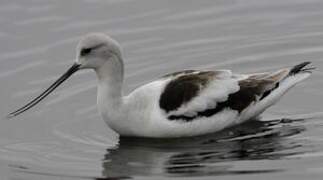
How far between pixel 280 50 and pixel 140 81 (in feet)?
7.57

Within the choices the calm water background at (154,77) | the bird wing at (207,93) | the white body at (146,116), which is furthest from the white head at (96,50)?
the calm water background at (154,77)

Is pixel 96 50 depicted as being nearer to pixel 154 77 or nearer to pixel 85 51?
pixel 85 51

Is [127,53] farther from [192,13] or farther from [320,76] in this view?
[320,76]

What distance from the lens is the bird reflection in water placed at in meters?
12.7

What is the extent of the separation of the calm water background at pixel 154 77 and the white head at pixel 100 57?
2.89 ft

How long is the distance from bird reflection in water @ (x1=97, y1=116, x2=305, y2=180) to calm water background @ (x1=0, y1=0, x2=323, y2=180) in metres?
0.01

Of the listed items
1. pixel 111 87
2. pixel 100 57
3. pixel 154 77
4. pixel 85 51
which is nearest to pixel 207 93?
pixel 111 87

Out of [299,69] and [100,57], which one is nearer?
[100,57]

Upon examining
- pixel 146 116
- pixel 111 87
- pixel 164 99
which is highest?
pixel 111 87

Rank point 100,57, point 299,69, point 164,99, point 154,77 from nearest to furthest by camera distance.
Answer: point 164,99
point 100,57
point 299,69
point 154,77

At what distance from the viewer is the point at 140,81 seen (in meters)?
15.8

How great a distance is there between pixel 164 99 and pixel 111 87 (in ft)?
2.39

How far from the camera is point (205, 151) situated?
13359 millimetres

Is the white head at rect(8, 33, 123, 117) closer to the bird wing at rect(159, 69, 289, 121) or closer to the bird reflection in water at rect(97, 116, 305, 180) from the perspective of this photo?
the bird wing at rect(159, 69, 289, 121)
